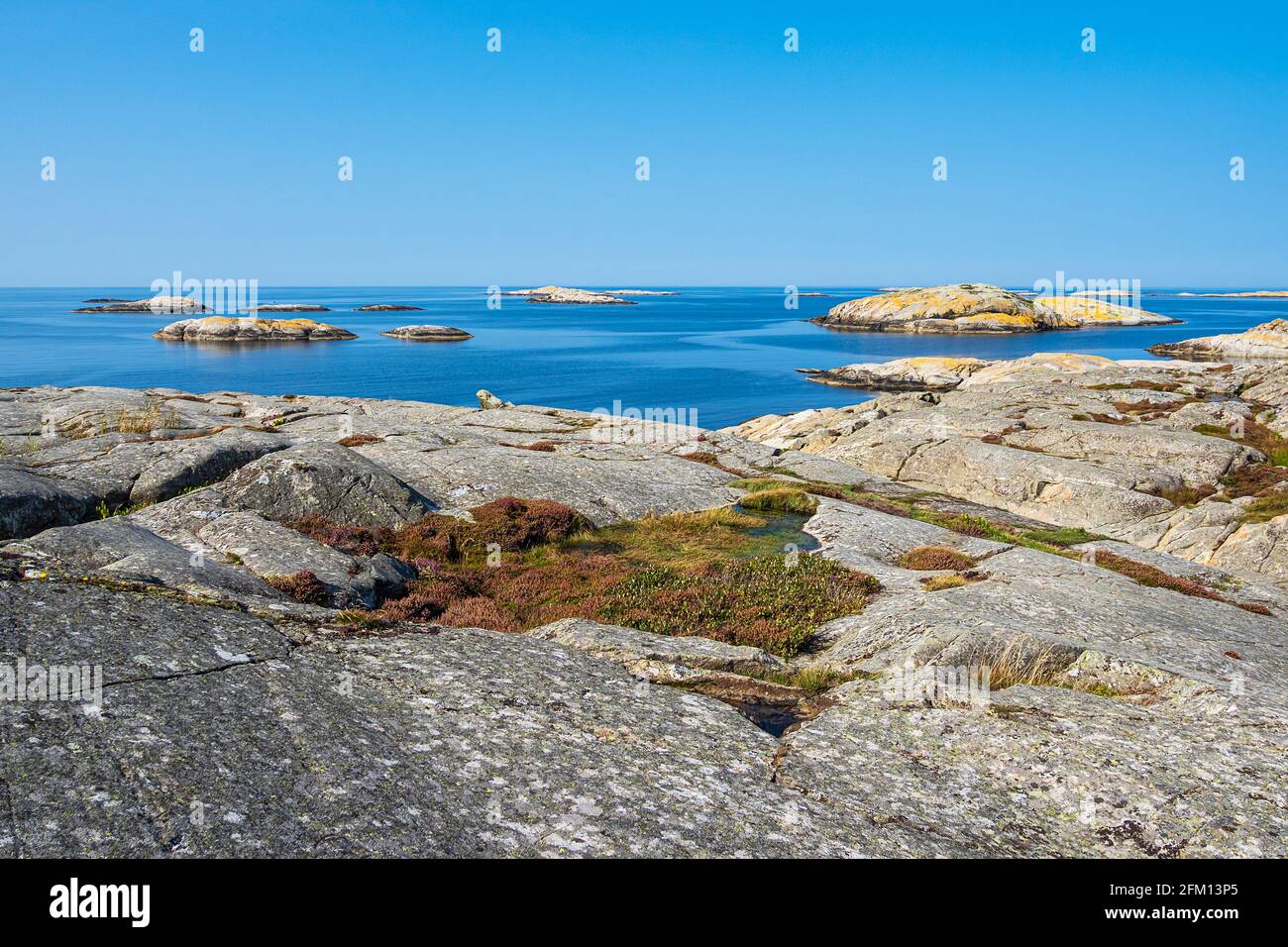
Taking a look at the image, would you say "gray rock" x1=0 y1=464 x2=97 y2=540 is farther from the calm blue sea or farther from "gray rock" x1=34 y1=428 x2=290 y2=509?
the calm blue sea

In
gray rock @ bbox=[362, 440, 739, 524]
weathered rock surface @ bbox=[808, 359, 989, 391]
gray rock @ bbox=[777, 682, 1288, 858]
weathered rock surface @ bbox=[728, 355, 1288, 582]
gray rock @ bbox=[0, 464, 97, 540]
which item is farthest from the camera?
weathered rock surface @ bbox=[808, 359, 989, 391]

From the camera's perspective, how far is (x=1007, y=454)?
4219 centimetres

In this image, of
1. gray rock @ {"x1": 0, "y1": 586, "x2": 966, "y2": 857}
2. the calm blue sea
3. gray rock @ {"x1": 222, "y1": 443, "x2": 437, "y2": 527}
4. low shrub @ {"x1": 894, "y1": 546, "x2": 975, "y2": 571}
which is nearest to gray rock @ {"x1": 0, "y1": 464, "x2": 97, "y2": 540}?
gray rock @ {"x1": 222, "y1": 443, "x2": 437, "y2": 527}

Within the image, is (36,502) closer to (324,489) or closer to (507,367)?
(324,489)

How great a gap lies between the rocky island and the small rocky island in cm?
18761

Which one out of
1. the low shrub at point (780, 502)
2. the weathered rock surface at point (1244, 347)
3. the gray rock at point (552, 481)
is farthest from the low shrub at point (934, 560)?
the weathered rock surface at point (1244, 347)

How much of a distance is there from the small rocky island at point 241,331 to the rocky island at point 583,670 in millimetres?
187610

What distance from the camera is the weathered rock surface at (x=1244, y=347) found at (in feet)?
411

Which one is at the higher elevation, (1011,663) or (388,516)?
(388,516)

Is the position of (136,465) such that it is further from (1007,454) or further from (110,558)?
(1007,454)

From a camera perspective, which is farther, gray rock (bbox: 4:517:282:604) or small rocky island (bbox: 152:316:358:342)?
small rocky island (bbox: 152:316:358:342)

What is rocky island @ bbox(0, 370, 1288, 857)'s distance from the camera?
7086 mm

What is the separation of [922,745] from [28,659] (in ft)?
35.0
